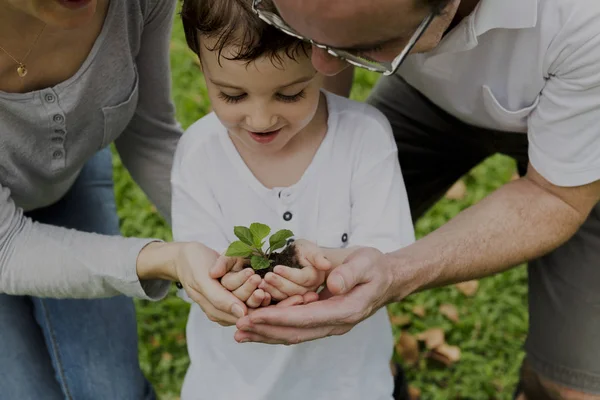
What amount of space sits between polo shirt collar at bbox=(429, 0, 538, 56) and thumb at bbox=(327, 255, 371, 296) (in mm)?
630

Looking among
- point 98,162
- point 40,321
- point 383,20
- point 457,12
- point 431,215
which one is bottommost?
point 431,215

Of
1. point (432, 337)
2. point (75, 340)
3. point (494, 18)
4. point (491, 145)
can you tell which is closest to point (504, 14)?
point (494, 18)

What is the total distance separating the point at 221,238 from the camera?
245cm

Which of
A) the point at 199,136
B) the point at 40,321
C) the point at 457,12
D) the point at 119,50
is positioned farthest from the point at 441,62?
the point at 40,321

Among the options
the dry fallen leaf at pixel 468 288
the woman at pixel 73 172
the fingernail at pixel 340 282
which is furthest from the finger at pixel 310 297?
the dry fallen leaf at pixel 468 288

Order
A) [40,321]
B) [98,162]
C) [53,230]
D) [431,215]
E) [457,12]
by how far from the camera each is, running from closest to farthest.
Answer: [457,12], [53,230], [40,321], [98,162], [431,215]

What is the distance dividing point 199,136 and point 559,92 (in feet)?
3.21

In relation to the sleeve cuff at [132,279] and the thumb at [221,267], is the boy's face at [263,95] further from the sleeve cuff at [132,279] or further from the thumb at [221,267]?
the sleeve cuff at [132,279]

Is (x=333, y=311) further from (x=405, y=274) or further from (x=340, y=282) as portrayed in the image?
(x=405, y=274)

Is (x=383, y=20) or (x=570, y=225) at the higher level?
(x=383, y=20)

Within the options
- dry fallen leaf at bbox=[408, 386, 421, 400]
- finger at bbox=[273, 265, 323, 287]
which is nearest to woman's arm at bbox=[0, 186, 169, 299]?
finger at bbox=[273, 265, 323, 287]

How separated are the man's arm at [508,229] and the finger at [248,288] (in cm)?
55

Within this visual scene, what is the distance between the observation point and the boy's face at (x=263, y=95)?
7.26 feet

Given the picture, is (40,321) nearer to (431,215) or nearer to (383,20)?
(383,20)
